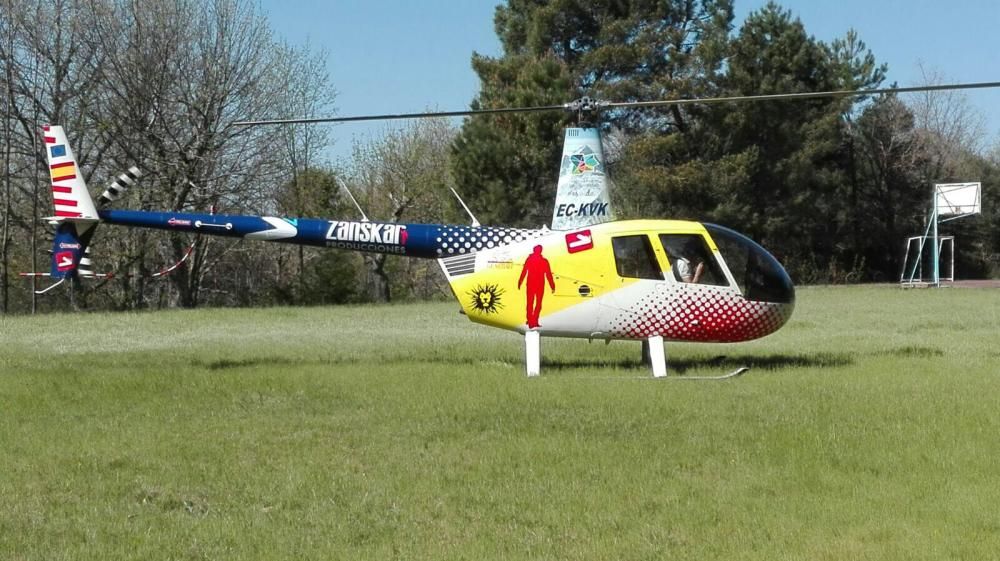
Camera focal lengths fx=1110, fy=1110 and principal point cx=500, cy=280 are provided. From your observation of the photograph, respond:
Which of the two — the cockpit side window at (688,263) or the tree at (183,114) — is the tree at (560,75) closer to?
the tree at (183,114)

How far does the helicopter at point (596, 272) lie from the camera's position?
43.3ft

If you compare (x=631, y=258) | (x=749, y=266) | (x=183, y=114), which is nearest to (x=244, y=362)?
(x=631, y=258)

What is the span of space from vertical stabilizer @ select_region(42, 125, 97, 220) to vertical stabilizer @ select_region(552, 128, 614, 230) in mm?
5836

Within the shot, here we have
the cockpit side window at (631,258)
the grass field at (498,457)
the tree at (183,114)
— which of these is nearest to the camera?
the grass field at (498,457)

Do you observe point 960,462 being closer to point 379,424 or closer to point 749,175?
point 379,424

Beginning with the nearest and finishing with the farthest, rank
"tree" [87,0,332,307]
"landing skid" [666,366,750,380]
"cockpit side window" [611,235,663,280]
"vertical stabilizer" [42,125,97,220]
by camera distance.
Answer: "landing skid" [666,366,750,380] < "cockpit side window" [611,235,663,280] < "vertical stabilizer" [42,125,97,220] < "tree" [87,0,332,307]

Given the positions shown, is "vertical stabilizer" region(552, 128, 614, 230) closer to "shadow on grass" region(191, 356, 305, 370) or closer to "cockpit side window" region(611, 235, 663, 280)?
"cockpit side window" region(611, 235, 663, 280)

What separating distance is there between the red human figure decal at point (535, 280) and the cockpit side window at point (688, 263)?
4.67ft

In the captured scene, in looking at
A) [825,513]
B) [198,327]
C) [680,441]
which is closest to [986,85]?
[680,441]

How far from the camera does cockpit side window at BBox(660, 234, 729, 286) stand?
521 inches

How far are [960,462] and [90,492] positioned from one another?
611 cm

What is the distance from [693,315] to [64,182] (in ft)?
26.1

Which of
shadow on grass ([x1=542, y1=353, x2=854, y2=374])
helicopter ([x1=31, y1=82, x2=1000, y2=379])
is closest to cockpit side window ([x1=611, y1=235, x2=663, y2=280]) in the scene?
helicopter ([x1=31, y1=82, x2=1000, y2=379])

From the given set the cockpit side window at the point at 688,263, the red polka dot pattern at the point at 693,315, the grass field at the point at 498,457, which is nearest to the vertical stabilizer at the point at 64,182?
the grass field at the point at 498,457
